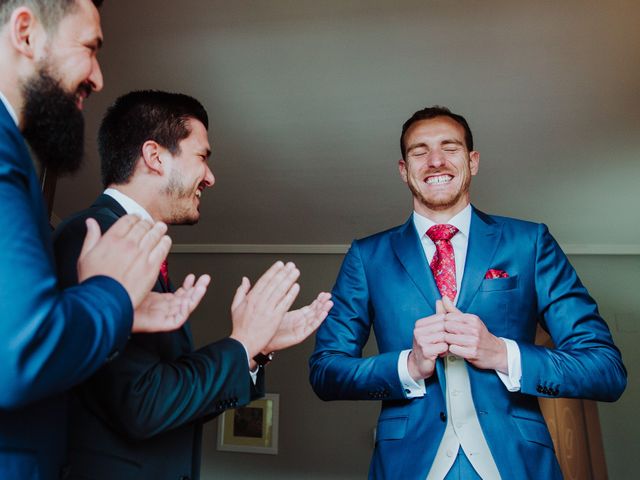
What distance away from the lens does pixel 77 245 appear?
1.19m

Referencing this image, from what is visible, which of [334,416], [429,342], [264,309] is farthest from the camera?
[334,416]

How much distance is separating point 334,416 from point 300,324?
414 centimetres

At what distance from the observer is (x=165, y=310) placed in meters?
1.12

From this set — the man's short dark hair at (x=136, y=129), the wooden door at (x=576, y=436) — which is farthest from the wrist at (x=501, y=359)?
the wooden door at (x=576, y=436)

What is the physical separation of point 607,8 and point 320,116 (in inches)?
71.7

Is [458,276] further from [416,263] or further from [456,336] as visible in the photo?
[456,336]

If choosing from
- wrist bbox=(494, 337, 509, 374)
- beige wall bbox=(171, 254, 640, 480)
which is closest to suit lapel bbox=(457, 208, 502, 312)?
wrist bbox=(494, 337, 509, 374)

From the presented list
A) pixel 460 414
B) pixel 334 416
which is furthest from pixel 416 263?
pixel 334 416

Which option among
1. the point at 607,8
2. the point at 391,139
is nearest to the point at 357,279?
the point at 607,8

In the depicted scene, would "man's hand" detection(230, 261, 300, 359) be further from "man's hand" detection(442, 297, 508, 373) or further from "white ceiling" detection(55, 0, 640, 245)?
"white ceiling" detection(55, 0, 640, 245)

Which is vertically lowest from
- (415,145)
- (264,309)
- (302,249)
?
(264,309)

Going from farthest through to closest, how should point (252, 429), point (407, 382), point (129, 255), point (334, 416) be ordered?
point (252, 429)
point (334, 416)
point (407, 382)
point (129, 255)

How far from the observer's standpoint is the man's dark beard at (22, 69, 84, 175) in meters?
1.03

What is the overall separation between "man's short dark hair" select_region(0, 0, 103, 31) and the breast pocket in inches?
47.7
